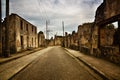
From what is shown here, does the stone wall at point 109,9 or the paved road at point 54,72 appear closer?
the paved road at point 54,72

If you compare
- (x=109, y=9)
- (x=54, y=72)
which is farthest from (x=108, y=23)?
(x=54, y=72)

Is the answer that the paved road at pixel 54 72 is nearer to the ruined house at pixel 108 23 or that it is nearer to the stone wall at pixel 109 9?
the ruined house at pixel 108 23

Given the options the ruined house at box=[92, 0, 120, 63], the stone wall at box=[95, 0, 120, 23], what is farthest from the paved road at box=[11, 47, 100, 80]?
the stone wall at box=[95, 0, 120, 23]

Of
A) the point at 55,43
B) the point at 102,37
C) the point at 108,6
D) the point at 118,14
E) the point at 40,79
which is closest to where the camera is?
the point at 40,79

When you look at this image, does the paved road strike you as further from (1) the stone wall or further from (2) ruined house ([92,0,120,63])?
(1) the stone wall

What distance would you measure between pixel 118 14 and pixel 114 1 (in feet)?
3.66

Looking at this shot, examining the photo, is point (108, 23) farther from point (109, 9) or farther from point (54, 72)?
point (54, 72)

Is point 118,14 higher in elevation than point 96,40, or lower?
higher

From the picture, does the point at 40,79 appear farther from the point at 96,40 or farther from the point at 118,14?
the point at 96,40

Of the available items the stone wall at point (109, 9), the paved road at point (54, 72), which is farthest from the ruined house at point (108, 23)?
the paved road at point (54, 72)

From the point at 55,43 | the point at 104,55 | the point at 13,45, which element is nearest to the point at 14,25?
the point at 13,45

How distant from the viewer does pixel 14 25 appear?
21.1 metres

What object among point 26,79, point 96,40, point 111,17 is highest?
point 111,17

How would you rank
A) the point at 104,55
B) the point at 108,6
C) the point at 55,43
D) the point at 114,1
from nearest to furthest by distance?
the point at 114,1 → the point at 108,6 → the point at 104,55 → the point at 55,43
